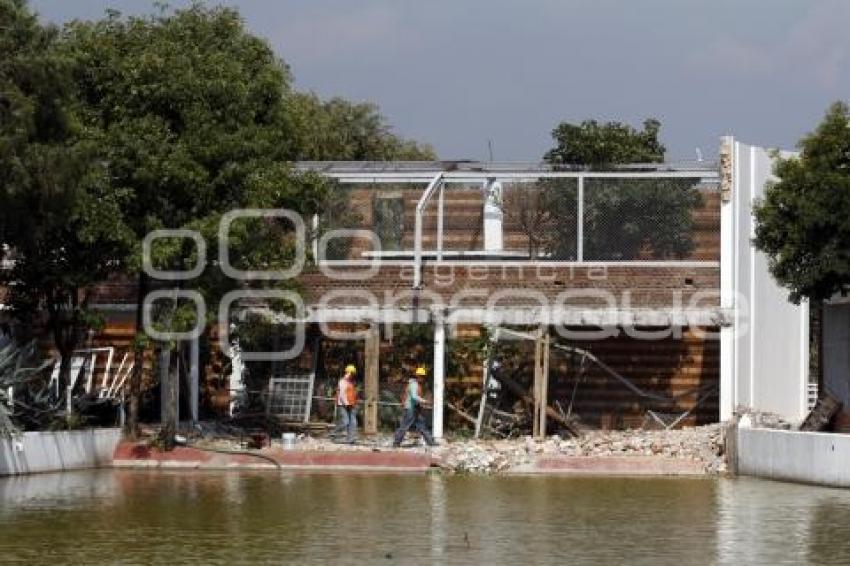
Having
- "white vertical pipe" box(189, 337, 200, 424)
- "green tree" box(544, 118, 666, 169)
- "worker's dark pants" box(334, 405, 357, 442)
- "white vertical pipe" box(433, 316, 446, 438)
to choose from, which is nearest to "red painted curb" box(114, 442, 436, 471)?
"worker's dark pants" box(334, 405, 357, 442)

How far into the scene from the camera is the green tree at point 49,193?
27.2m

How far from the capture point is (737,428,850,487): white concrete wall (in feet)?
89.8

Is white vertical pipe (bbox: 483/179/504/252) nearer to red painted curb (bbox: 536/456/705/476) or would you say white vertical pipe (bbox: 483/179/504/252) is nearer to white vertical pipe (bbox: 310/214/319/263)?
white vertical pipe (bbox: 310/214/319/263)

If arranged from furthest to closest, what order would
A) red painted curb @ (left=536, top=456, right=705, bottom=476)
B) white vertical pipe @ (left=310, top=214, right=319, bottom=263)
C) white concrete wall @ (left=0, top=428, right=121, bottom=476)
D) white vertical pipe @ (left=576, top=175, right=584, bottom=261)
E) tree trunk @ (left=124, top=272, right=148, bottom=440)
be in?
white vertical pipe @ (left=576, top=175, right=584, bottom=261)
white vertical pipe @ (left=310, top=214, right=319, bottom=263)
tree trunk @ (left=124, top=272, right=148, bottom=440)
red painted curb @ (left=536, top=456, right=705, bottom=476)
white concrete wall @ (left=0, top=428, right=121, bottom=476)

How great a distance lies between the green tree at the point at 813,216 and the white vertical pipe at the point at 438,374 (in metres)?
7.05

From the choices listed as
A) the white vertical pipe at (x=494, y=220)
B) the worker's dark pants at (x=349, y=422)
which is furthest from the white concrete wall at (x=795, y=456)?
the white vertical pipe at (x=494, y=220)

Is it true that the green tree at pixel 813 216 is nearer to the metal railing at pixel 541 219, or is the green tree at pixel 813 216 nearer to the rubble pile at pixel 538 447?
the rubble pile at pixel 538 447

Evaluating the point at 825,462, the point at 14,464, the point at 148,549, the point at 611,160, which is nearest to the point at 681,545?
the point at 148,549

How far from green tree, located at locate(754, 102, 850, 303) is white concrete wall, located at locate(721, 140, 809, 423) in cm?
196

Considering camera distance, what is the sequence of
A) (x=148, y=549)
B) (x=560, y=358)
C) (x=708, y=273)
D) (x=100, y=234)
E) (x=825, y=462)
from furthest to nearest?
(x=560, y=358), (x=708, y=273), (x=100, y=234), (x=825, y=462), (x=148, y=549)

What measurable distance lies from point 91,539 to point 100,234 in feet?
35.2

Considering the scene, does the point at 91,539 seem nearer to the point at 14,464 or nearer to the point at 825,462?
the point at 14,464

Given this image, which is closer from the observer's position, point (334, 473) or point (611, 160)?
point (334, 473)

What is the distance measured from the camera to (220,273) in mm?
32219
